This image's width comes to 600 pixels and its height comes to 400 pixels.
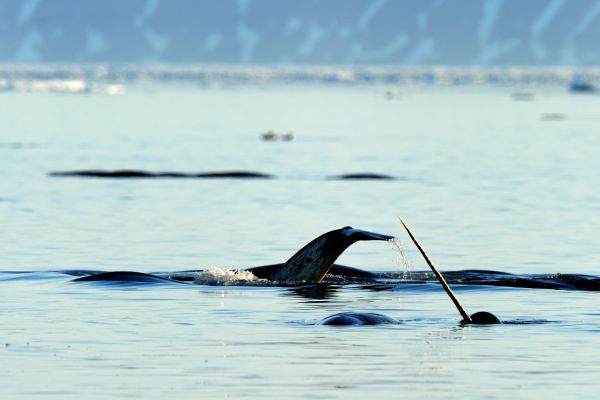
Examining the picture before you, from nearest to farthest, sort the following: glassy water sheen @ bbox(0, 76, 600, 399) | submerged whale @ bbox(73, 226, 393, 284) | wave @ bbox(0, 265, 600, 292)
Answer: glassy water sheen @ bbox(0, 76, 600, 399)
submerged whale @ bbox(73, 226, 393, 284)
wave @ bbox(0, 265, 600, 292)

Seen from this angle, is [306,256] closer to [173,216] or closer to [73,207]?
[173,216]

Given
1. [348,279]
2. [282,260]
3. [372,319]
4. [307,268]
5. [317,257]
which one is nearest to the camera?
[372,319]

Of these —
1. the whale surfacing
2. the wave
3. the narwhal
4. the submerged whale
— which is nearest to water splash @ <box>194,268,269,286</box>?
the wave

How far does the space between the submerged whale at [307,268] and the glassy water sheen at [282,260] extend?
1.56 ft

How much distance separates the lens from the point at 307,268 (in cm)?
3014

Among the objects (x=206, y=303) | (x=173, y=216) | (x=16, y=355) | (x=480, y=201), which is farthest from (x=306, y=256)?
(x=480, y=201)

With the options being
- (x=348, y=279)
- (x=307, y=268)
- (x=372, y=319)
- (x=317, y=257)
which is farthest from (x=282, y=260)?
(x=372, y=319)

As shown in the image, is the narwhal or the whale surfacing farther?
the whale surfacing

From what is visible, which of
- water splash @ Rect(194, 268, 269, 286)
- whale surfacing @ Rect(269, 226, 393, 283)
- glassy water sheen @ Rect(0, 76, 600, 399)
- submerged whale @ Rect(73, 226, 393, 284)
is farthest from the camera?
water splash @ Rect(194, 268, 269, 286)

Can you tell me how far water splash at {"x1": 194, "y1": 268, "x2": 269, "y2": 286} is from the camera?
30.7 m

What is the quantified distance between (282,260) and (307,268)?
6159 mm

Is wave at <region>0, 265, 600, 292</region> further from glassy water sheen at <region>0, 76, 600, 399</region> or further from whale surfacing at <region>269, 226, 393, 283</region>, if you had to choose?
glassy water sheen at <region>0, 76, 600, 399</region>

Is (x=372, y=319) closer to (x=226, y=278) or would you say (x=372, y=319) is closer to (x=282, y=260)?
(x=226, y=278)

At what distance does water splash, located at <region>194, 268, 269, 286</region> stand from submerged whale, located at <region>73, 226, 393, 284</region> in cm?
23
